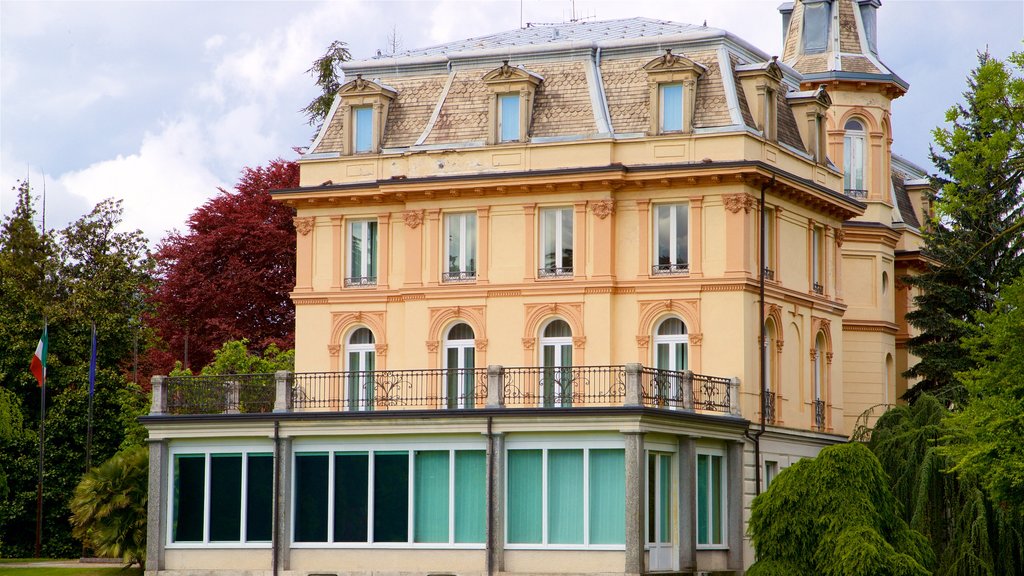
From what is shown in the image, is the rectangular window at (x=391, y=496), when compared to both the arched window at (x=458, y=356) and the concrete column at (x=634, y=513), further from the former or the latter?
the arched window at (x=458, y=356)

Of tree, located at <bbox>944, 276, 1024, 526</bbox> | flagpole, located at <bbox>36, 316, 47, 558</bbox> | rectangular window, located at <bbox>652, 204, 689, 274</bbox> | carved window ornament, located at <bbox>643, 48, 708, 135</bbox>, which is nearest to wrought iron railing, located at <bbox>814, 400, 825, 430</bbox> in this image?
rectangular window, located at <bbox>652, 204, 689, 274</bbox>

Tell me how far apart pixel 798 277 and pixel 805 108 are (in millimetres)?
4934

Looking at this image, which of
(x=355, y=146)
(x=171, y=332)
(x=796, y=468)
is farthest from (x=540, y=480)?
(x=171, y=332)

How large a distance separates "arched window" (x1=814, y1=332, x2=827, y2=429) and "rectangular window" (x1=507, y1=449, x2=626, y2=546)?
11.0 meters

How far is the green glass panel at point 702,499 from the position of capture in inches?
1710

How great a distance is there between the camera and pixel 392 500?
42.9 metres

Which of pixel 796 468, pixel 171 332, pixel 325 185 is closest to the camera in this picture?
pixel 796 468

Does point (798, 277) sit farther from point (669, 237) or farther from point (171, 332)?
point (171, 332)

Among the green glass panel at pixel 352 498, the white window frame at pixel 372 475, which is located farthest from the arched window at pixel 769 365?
the green glass panel at pixel 352 498

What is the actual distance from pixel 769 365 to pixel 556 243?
21.1 ft

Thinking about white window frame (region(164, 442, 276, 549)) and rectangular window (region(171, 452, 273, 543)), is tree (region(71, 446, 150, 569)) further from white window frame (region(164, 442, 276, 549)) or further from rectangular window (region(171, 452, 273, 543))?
rectangular window (region(171, 452, 273, 543))

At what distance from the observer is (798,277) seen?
4931 centimetres

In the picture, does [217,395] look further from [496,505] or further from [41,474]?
[41,474]

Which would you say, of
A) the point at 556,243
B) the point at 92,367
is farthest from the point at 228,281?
the point at 556,243
